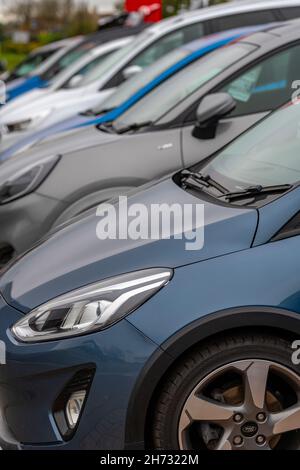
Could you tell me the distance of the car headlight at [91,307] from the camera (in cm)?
271

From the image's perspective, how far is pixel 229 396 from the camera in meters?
2.78

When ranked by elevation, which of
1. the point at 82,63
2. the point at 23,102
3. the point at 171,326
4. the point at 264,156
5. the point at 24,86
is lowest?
the point at 24,86

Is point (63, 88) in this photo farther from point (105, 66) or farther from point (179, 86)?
point (179, 86)

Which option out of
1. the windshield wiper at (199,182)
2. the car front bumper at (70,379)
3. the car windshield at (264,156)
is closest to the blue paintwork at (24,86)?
the car windshield at (264,156)

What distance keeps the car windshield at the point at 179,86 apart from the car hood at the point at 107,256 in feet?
6.74

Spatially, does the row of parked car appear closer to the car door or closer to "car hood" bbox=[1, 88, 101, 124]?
the car door

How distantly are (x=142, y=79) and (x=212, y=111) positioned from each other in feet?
7.92

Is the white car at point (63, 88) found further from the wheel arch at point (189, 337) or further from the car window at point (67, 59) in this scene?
the wheel arch at point (189, 337)

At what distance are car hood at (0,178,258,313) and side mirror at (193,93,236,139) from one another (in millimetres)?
1363

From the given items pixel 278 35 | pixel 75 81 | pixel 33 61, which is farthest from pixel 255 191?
pixel 33 61

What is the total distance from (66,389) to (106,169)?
92.1 inches

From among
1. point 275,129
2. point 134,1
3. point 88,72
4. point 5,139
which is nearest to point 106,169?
point 275,129

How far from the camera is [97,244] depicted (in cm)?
314

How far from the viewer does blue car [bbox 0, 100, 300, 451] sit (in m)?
2.65
